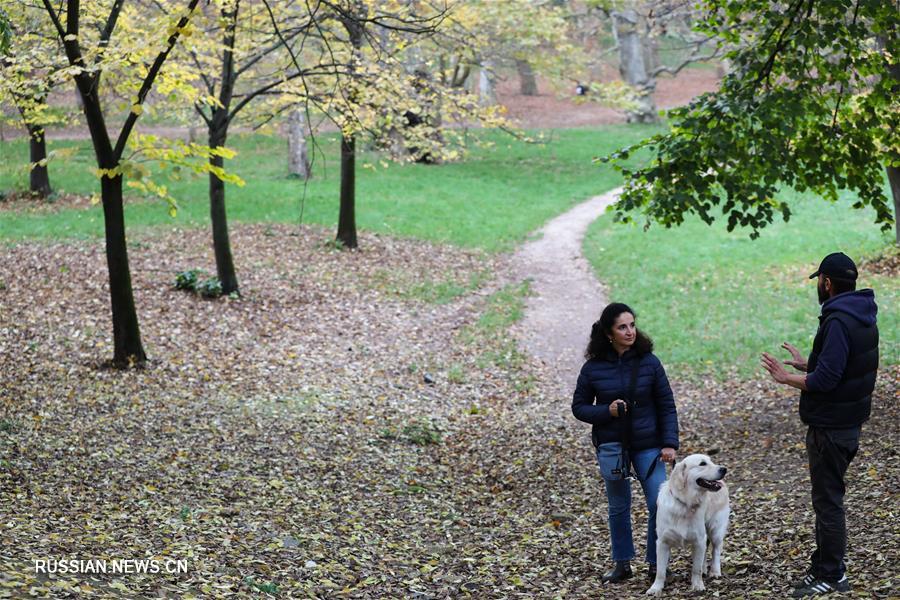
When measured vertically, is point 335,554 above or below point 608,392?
below

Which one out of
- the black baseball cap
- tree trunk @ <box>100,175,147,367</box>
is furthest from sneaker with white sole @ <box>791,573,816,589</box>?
tree trunk @ <box>100,175,147,367</box>

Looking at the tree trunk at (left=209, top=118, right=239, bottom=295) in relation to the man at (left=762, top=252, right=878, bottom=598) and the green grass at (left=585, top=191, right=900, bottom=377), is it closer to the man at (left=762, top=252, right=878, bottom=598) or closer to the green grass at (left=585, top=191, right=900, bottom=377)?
the green grass at (left=585, top=191, right=900, bottom=377)

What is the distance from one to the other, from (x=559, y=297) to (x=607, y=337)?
1302cm

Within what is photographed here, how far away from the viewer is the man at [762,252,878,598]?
5.51 meters

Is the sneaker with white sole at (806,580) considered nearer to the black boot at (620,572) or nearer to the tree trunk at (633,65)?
the black boot at (620,572)

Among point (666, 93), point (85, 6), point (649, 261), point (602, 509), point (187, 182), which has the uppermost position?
point (666, 93)

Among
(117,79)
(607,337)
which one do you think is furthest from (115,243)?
(607,337)

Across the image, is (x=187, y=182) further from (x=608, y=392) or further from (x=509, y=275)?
(x=608, y=392)

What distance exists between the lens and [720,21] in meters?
10.2

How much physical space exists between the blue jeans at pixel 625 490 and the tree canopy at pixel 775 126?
3.55 meters

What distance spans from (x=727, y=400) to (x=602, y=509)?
4318 millimetres

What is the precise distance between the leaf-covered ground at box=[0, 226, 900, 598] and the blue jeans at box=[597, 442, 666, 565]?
312 mm

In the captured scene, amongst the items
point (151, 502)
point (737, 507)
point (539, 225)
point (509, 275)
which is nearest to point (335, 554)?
point (151, 502)

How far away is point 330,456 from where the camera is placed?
10.0 m
